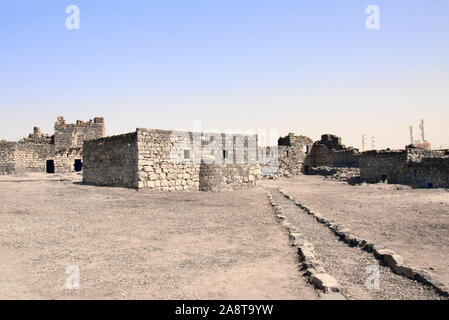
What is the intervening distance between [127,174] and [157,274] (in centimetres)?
Answer: 1196

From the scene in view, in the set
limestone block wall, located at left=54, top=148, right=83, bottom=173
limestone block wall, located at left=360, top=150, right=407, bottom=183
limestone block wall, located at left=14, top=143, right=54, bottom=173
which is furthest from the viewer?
limestone block wall, located at left=54, top=148, right=83, bottom=173

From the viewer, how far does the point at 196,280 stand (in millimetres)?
4500

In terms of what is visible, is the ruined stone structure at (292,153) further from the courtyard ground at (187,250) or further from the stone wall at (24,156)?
the courtyard ground at (187,250)

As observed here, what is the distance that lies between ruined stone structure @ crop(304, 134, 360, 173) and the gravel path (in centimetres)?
2995

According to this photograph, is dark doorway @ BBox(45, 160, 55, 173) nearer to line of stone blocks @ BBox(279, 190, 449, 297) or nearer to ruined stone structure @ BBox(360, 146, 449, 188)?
ruined stone structure @ BBox(360, 146, 449, 188)

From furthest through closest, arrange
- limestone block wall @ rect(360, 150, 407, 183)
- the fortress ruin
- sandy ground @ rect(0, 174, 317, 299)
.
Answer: limestone block wall @ rect(360, 150, 407, 183) → the fortress ruin → sandy ground @ rect(0, 174, 317, 299)

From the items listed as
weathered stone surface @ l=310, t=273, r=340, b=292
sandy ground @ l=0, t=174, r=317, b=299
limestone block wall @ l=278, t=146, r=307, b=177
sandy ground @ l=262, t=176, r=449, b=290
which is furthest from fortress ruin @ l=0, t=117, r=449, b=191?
weathered stone surface @ l=310, t=273, r=340, b=292

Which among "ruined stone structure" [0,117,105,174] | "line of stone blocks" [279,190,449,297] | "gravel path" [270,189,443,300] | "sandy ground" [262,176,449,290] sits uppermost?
"ruined stone structure" [0,117,105,174]

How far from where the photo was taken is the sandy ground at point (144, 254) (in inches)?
162

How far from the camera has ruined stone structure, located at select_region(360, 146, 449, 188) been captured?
21.6m

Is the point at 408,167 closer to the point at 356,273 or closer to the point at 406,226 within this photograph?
the point at 406,226

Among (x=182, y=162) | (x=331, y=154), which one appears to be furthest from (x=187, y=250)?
(x=331, y=154)

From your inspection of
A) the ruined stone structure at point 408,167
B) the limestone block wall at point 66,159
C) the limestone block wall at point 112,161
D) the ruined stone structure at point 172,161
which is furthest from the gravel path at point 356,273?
the limestone block wall at point 66,159
